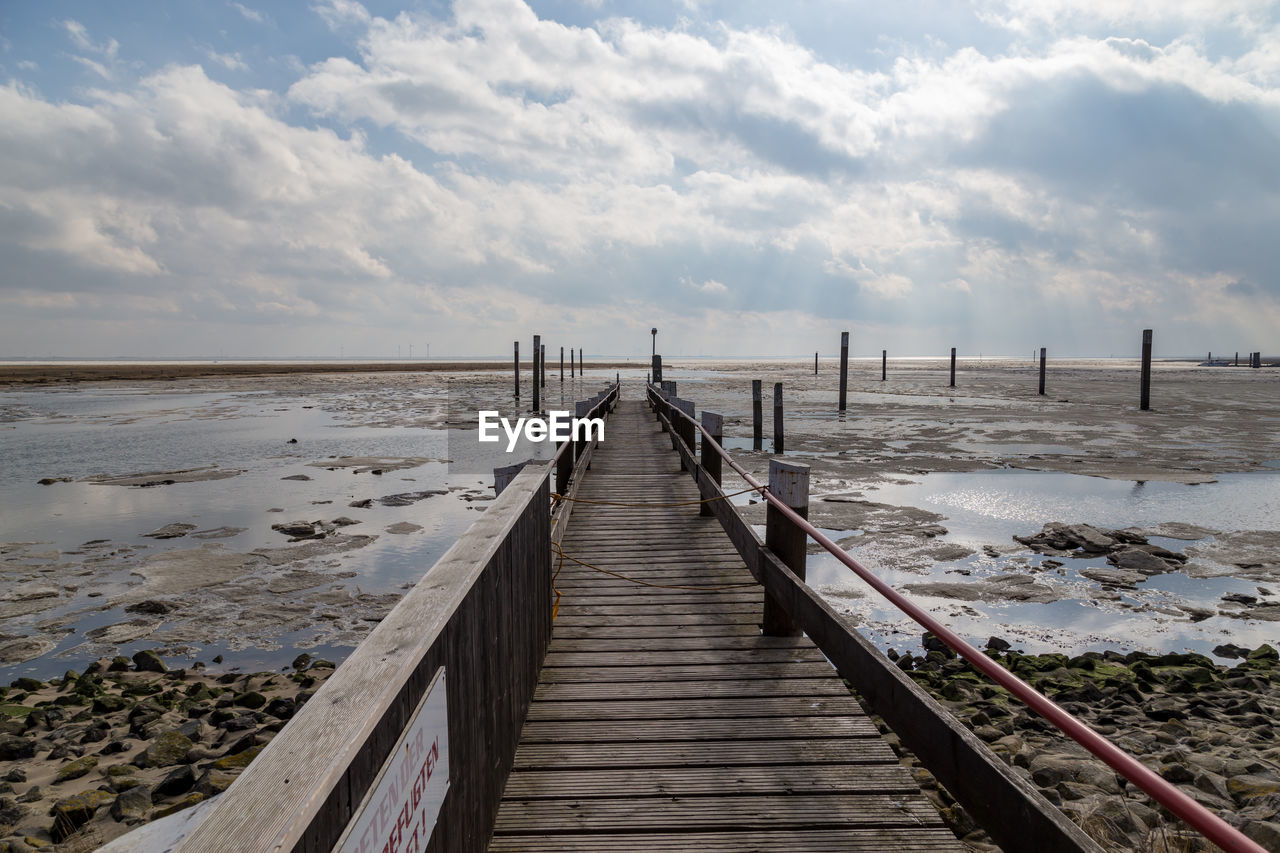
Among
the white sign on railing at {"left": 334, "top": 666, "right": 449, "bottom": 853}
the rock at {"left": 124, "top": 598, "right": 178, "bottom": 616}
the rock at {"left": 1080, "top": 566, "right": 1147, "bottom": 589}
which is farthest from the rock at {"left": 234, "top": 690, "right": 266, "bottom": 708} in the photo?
the rock at {"left": 1080, "top": 566, "right": 1147, "bottom": 589}

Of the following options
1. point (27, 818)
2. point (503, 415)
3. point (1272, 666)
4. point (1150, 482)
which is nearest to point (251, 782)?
point (27, 818)

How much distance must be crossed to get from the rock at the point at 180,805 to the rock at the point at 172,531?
8.02 m

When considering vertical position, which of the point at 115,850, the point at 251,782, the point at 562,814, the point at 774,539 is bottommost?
the point at 115,850

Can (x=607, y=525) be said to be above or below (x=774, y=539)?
below

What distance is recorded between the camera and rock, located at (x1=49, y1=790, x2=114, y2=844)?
4.16 m

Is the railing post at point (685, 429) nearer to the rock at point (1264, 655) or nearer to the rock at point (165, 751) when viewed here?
the rock at point (1264, 655)

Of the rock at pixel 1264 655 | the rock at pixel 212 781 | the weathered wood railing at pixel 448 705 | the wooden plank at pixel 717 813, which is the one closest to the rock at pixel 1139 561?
the rock at pixel 1264 655

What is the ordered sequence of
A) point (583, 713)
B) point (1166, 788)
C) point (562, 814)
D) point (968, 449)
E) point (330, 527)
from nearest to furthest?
point (1166, 788) < point (562, 814) < point (583, 713) < point (330, 527) < point (968, 449)

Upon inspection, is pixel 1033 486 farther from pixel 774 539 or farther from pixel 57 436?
pixel 57 436

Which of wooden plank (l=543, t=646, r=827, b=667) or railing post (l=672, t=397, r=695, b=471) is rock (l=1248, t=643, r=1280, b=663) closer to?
wooden plank (l=543, t=646, r=827, b=667)

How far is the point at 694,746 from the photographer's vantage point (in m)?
3.63

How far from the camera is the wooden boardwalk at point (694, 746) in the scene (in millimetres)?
2990

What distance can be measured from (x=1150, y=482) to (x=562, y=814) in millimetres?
16289

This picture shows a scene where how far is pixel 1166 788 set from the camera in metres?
1.58
